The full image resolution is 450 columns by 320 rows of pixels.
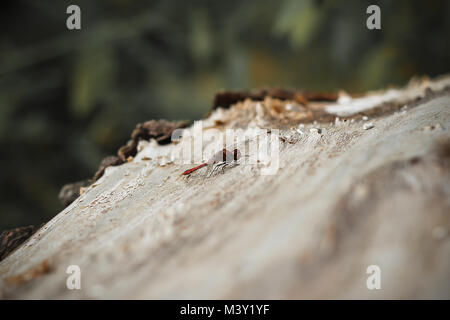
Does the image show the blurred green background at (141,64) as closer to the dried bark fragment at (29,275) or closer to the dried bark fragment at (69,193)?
the dried bark fragment at (69,193)

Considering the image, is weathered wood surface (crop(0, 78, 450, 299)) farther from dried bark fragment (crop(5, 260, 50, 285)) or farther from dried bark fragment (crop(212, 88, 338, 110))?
dried bark fragment (crop(212, 88, 338, 110))

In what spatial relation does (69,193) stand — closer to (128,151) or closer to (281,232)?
(128,151)

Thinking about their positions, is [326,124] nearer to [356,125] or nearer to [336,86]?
[356,125]

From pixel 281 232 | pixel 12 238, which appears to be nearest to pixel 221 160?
pixel 281 232

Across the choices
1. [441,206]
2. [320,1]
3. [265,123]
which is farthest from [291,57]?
[441,206]

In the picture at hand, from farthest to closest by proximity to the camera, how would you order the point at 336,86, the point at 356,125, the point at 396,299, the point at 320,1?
the point at 336,86 < the point at 320,1 < the point at 356,125 < the point at 396,299

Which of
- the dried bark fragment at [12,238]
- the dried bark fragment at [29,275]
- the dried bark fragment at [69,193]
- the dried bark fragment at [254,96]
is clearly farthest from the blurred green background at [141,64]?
the dried bark fragment at [29,275]
